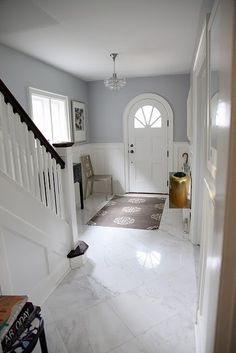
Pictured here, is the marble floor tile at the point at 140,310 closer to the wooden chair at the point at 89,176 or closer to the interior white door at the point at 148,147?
the wooden chair at the point at 89,176

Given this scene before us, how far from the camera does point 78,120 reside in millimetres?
4730

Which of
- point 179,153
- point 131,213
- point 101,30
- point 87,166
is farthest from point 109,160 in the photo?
point 101,30

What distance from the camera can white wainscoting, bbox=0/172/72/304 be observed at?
1590 millimetres

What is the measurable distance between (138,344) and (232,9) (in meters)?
1.84

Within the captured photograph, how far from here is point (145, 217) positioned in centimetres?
384

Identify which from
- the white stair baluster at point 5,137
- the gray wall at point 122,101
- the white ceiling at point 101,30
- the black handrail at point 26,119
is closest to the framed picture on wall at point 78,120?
the gray wall at point 122,101

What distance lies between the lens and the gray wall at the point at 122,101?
4695 mm

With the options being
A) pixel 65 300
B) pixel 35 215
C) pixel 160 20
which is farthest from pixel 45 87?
pixel 65 300

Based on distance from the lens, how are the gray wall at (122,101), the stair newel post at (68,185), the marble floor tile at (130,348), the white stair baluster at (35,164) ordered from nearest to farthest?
the marble floor tile at (130,348)
the white stair baluster at (35,164)
the stair newel post at (68,185)
the gray wall at (122,101)

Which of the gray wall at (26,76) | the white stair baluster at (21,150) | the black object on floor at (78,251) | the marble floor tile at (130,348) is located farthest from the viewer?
the gray wall at (26,76)

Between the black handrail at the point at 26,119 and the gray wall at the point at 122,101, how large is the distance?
119 inches

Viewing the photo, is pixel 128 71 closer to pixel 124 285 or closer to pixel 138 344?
pixel 124 285

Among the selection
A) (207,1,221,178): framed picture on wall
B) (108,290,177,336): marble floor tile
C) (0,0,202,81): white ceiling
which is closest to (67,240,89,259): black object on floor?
(108,290,177,336): marble floor tile

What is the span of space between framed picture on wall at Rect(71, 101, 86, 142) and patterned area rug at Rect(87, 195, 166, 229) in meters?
1.45
